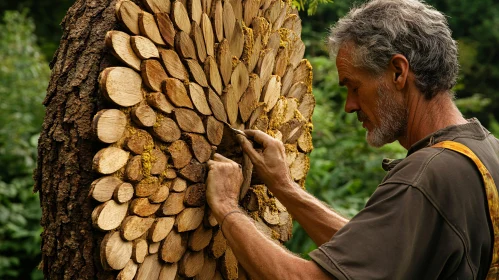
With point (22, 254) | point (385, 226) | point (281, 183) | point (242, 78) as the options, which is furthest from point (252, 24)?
point (22, 254)

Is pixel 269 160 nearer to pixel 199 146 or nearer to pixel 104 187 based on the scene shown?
pixel 199 146

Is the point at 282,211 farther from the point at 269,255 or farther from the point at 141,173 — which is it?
the point at 141,173

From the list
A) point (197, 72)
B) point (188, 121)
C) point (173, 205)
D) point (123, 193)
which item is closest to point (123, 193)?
point (123, 193)

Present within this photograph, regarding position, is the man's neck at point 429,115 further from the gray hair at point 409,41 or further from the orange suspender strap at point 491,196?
the orange suspender strap at point 491,196

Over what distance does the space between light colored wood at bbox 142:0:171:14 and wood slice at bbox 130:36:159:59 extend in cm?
9

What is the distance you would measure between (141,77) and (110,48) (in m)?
0.12

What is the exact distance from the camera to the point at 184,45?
1812 millimetres

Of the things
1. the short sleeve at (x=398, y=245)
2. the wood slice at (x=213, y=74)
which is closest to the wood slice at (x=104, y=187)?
the wood slice at (x=213, y=74)

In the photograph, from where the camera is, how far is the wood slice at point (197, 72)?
1.84m

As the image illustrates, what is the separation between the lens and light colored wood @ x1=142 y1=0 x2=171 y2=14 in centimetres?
170

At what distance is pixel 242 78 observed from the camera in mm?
2062

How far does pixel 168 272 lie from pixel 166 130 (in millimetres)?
415

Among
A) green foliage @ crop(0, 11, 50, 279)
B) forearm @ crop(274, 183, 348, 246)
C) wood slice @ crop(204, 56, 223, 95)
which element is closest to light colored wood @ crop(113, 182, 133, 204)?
wood slice @ crop(204, 56, 223, 95)

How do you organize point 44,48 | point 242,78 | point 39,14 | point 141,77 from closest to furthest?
point 141,77
point 242,78
point 44,48
point 39,14
